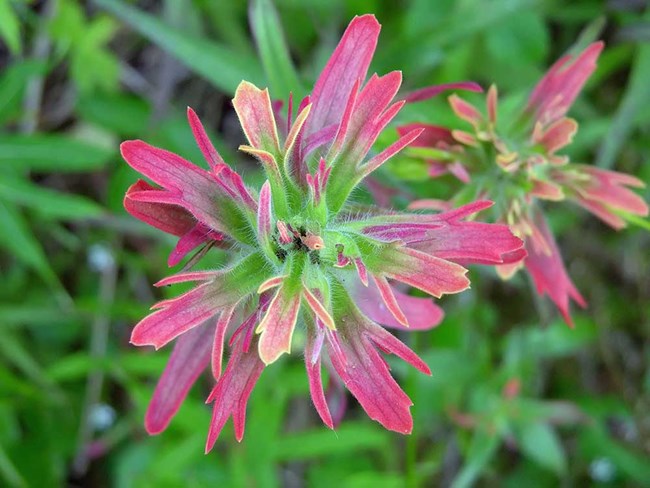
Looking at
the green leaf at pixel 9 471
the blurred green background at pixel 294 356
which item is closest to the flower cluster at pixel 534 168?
the blurred green background at pixel 294 356

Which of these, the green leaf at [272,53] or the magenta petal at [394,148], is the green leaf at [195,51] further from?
the magenta petal at [394,148]

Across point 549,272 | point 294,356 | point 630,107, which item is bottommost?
point 294,356

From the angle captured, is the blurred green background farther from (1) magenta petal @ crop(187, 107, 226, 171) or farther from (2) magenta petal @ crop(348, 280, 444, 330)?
(1) magenta petal @ crop(187, 107, 226, 171)

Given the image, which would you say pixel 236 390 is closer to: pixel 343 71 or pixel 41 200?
pixel 343 71

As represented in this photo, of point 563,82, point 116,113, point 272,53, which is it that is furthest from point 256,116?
point 116,113

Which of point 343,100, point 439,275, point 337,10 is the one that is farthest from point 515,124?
point 337,10

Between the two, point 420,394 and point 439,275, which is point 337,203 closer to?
point 439,275
